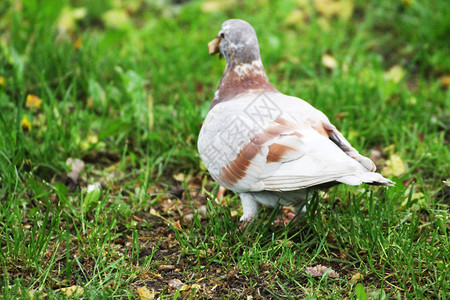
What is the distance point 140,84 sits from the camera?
180 inches

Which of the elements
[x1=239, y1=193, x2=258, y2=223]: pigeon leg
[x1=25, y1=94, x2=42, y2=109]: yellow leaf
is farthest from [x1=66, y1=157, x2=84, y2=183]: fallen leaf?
[x1=239, y1=193, x2=258, y2=223]: pigeon leg

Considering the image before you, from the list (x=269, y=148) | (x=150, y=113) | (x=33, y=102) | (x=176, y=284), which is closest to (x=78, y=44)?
(x=33, y=102)

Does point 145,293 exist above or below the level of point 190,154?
below

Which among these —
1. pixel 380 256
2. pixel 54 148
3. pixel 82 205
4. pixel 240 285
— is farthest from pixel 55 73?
pixel 380 256

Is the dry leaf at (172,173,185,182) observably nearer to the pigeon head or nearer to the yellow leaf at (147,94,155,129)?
the yellow leaf at (147,94,155,129)

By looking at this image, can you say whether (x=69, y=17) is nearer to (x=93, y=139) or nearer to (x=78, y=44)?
(x=78, y=44)

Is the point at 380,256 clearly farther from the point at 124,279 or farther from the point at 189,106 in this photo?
the point at 189,106

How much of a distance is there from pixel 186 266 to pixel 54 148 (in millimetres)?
1434

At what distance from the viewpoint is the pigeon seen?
2.79 meters

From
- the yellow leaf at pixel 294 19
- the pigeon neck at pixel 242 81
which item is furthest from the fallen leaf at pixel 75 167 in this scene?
the yellow leaf at pixel 294 19

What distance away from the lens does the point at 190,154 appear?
13.4 ft

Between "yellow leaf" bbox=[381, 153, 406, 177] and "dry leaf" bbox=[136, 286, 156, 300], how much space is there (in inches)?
74.4

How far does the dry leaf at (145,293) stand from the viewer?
2.76 m

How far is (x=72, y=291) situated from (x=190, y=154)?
1565mm
